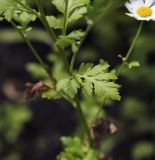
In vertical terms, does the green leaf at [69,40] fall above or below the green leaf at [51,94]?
above

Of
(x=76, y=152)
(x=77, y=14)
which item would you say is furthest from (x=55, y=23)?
(x=76, y=152)

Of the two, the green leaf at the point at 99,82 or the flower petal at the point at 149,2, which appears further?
the flower petal at the point at 149,2

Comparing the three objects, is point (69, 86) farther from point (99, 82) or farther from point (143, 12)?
point (143, 12)

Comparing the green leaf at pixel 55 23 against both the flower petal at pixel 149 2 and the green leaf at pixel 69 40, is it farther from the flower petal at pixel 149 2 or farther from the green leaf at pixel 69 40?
the flower petal at pixel 149 2

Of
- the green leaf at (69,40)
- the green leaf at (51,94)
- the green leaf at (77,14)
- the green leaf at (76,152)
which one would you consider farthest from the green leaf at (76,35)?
the green leaf at (76,152)

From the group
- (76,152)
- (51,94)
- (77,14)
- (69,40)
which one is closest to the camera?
(69,40)

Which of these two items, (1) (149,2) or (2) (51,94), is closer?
(1) (149,2)

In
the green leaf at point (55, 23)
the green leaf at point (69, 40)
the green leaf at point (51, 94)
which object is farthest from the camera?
the green leaf at point (51, 94)

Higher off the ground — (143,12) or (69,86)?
Result: (143,12)

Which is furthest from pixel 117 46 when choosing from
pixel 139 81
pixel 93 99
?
pixel 93 99
